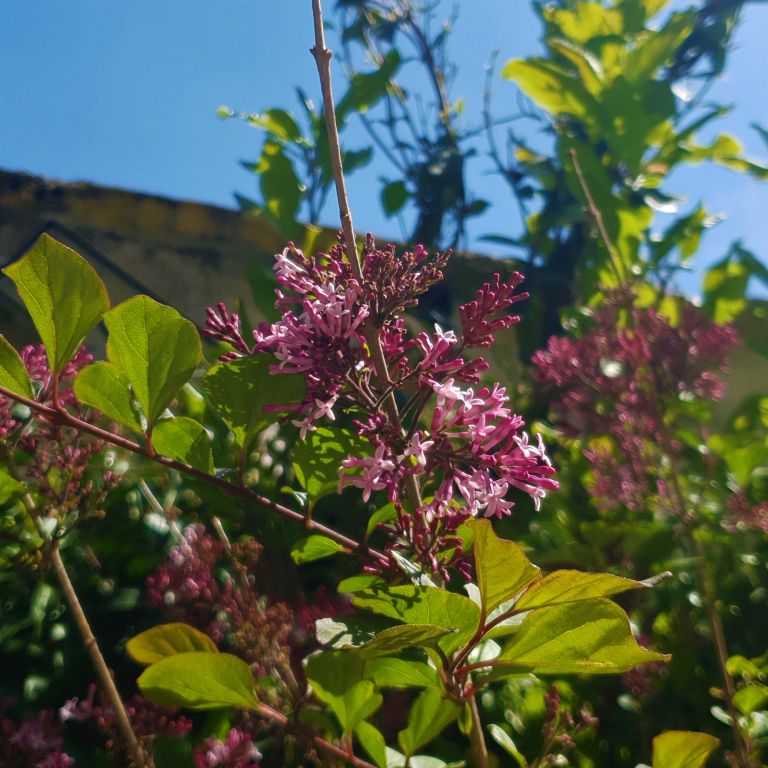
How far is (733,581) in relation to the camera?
1373 mm

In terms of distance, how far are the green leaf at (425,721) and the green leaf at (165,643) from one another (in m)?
0.20

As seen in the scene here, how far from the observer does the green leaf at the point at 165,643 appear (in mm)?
575

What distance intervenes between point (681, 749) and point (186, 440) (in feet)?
1.61

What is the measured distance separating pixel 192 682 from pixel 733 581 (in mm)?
1140

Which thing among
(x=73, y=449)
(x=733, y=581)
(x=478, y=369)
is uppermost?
(x=478, y=369)

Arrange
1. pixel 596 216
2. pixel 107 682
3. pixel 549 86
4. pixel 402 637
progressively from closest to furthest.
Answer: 1. pixel 402 637
2. pixel 107 682
3. pixel 596 216
4. pixel 549 86

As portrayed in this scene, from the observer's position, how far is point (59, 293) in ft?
1.92

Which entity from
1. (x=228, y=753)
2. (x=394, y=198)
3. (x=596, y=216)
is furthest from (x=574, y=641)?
(x=394, y=198)

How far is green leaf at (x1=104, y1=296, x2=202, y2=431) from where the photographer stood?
60 centimetres

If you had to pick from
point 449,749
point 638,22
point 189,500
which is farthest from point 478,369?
point 638,22

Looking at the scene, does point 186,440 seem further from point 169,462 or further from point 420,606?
point 420,606

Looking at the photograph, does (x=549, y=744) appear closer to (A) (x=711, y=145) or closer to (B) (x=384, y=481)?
(B) (x=384, y=481)

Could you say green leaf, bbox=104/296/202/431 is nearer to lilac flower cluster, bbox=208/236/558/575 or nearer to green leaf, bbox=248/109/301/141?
lilac flower cluster, bbox=208/236/558/575

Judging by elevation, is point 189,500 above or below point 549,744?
above
